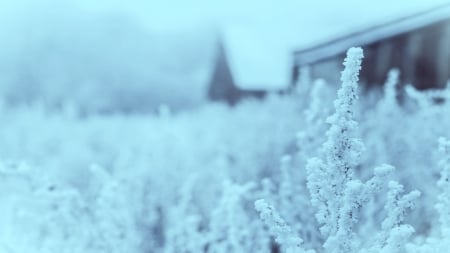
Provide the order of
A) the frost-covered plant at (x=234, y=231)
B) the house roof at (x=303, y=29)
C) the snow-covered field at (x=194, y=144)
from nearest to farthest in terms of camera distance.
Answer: the snow-covered field at (x=194, y=144) < the frost-covered plant at (x=234, y=231) < the house roof at (x=303, y=29)

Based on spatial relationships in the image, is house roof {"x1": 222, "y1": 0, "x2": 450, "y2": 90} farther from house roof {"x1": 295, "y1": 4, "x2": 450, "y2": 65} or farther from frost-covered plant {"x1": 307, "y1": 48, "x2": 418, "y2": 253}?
frost-covered plant {"x1": 307, "y1": 48, "x2": 418, "y2": 253}

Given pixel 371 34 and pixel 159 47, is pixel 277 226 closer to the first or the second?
pixel 371 34

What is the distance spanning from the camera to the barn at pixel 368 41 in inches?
155

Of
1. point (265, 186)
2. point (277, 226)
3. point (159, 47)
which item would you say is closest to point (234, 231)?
point (265, 186)

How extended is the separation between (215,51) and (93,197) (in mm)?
3756

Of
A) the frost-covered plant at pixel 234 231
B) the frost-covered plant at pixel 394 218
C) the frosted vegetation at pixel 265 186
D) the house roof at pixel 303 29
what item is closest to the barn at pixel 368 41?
the house roof at pixel 303 29

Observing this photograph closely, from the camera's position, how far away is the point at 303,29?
447cm

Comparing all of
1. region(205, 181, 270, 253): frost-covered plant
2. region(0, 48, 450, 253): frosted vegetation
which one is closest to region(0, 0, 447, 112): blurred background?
region(0, 48, 450, 253): frosted vegetation

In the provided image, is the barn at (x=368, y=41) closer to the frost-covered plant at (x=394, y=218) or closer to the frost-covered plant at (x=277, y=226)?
the frost-covered plant at (x=394, y=218)

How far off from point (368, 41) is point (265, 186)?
107 inches

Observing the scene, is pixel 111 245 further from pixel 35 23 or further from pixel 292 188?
pixel 35 23

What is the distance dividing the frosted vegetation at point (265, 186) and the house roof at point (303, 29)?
1.87 ft

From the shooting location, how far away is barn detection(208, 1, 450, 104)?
12.9 feet

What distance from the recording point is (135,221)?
226cm
